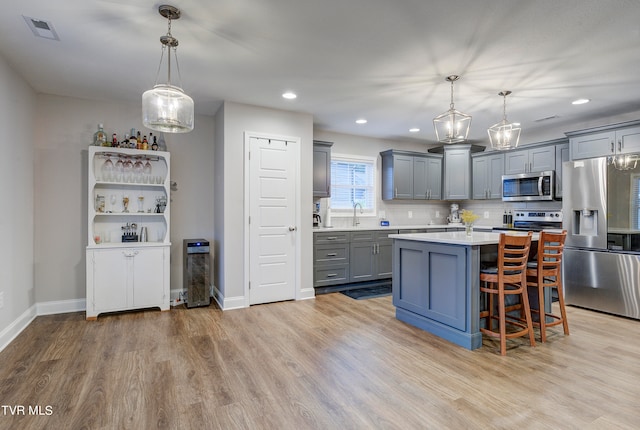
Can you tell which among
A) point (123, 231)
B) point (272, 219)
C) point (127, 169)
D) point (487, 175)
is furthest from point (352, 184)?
point (123, 231)

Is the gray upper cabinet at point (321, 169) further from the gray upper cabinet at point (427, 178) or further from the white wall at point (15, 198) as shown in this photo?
the white wall at point (15, 198)

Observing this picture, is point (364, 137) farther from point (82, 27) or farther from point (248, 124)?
point (82, 27)

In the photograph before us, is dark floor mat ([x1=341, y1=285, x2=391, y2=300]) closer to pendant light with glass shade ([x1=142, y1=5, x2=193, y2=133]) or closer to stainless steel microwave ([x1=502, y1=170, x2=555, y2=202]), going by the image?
stainless steel microwave ([x1=502, y1=170, x2=555, y2=202])

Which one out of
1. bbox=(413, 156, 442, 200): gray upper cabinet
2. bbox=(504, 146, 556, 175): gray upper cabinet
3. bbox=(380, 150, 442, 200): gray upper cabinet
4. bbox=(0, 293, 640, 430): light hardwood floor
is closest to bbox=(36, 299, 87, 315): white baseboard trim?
bbox=(0, 293, 640, 430): light hardwood floor

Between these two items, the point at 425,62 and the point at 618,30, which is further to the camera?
the point at 425,62

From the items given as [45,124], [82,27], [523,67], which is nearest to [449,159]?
[523,67]

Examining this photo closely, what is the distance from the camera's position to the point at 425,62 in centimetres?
308

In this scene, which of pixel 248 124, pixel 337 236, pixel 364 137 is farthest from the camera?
pixel 364 137

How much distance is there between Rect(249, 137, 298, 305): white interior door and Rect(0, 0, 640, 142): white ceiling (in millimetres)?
649

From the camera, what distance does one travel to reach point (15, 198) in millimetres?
3346

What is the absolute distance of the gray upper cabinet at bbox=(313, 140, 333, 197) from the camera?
17.3 feet

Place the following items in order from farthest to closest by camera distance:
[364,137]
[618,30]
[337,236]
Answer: [364,137] < [337,236] < [618,30]

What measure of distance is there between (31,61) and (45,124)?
110cm

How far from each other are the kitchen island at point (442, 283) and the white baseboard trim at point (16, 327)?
371 cm
